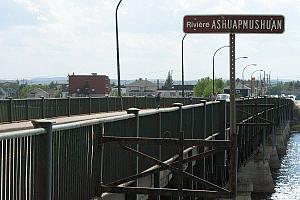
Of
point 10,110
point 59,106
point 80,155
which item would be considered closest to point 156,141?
point 80,155

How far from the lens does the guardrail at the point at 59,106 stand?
24.0 m

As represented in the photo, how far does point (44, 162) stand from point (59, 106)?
2329cm

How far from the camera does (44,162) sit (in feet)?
24.0

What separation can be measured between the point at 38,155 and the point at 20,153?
0.49 meters

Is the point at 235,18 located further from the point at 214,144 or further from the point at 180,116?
the point at 180,116

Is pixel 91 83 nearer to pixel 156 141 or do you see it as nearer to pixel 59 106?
pixel 59 106

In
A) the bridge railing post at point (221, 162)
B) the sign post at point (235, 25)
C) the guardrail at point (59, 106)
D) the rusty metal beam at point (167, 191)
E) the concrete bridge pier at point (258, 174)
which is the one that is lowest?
the concrete bridge pier at point (258, 174)

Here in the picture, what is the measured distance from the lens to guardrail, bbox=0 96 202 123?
78.9ft

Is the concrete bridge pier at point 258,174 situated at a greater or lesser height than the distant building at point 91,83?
lesser

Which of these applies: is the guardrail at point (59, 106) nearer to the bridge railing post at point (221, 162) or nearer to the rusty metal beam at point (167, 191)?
the bridge railing post at point (221, 162)

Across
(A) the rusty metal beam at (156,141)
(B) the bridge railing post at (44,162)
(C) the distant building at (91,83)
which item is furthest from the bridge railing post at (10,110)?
(C) the distant building at (91,83)

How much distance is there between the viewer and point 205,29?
8.05 metres

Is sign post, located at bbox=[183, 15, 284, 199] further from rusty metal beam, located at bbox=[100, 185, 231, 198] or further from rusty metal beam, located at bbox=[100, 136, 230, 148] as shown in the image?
rusty metal beam, located at bbox=[100, 185, 231, 198]

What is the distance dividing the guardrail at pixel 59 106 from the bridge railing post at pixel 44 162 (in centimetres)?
1623
